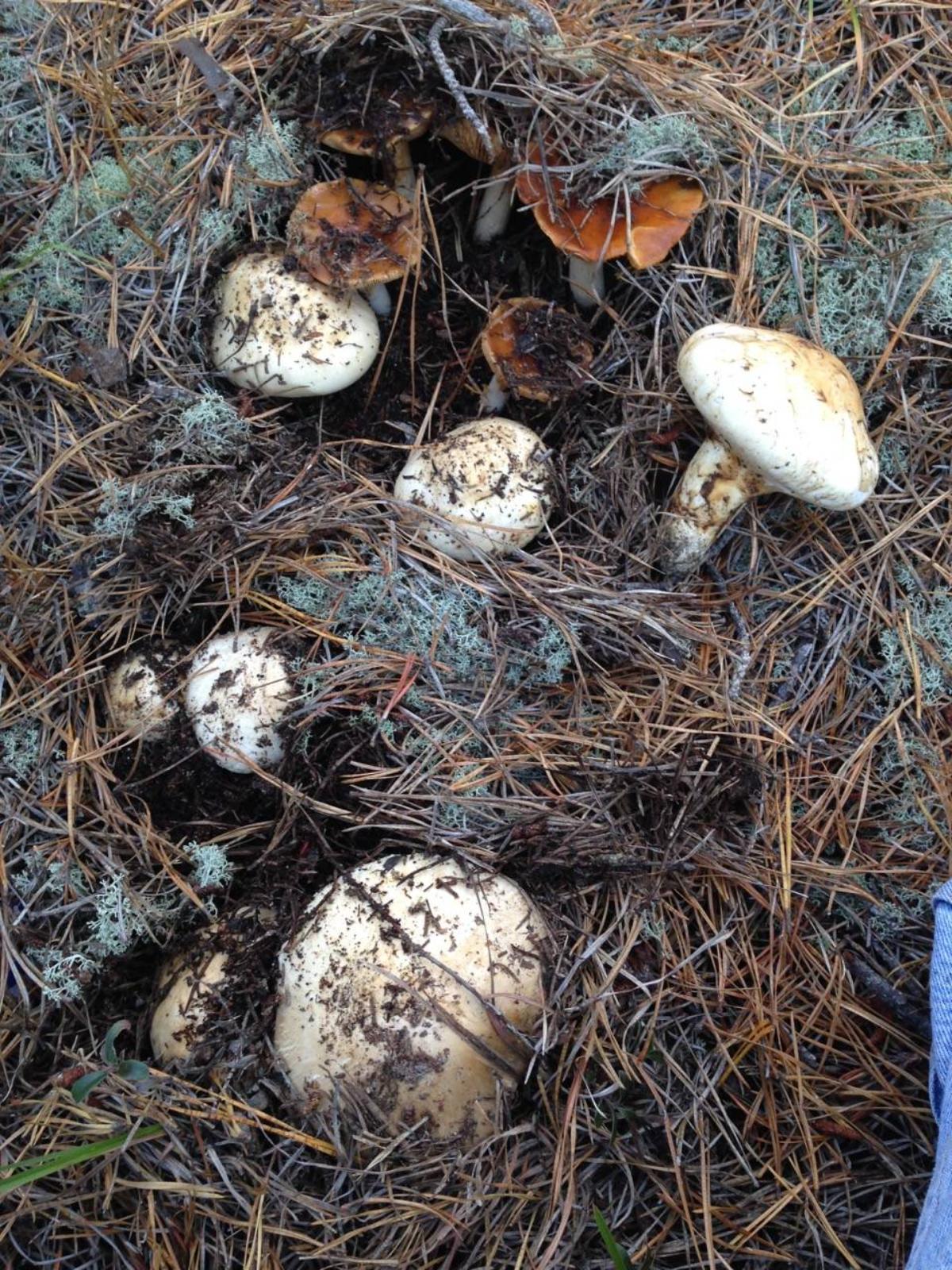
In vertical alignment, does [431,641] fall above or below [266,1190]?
above

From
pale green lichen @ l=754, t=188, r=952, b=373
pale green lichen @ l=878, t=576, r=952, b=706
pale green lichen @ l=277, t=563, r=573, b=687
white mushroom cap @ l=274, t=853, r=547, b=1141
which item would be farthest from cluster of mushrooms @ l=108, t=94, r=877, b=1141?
pale green lichen @ l=878, t=576, r=952, b=706

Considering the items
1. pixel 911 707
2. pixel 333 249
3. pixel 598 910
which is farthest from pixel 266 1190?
pixel 333 249

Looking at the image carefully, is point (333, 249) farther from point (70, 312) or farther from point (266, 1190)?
point (266, 1190)

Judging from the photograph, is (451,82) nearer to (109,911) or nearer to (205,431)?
(205,431)

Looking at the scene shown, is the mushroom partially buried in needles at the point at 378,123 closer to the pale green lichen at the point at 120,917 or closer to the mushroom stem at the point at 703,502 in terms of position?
the mushroom stem at the point at 703,502

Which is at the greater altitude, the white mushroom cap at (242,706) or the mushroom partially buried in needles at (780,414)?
the mushroom partially buried in needles at (780,414)

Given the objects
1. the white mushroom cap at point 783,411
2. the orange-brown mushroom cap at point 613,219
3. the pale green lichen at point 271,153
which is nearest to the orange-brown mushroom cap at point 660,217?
the orange-brown mushroom cap at point 613,219

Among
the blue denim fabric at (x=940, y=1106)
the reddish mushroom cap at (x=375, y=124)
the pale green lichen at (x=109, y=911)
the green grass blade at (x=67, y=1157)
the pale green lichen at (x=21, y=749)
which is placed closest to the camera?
the blue denim fabric at (x=940, y=1106)
